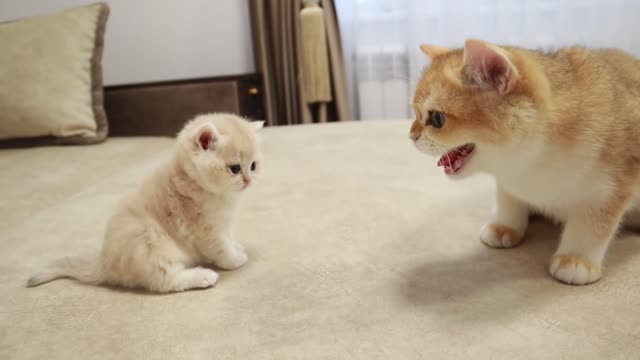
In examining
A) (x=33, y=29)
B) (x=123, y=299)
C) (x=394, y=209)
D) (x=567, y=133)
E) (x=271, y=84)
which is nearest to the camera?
(x=567, y=133)

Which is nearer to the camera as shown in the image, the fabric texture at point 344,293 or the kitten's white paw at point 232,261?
the fabric texture at point 344,293

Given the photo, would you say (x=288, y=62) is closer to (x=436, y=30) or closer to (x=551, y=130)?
(x=436, y=30)

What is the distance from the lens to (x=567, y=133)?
878 millimetres

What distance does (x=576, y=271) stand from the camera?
93 cm

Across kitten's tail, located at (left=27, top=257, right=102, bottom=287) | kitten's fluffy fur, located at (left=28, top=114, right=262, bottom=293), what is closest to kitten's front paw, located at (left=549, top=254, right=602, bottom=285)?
kitten's fluffy fur, located at (left=28, top=114, right=262, bottom=293)

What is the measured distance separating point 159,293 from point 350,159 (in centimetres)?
92

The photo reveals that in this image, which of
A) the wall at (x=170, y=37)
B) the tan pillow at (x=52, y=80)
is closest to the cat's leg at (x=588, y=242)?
the tan pillow at (x=52, y=80)

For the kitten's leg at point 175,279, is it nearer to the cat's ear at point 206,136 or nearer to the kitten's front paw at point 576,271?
the cat's ear at point 206,136

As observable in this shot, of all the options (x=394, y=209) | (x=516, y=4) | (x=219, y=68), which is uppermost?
(x=516, y=4)

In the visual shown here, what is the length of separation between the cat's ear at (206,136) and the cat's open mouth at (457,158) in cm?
43

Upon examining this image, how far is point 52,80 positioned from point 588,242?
85.4 inches

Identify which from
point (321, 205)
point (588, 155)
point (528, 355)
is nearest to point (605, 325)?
point (528, 355)

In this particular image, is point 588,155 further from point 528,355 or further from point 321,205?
point 321,205

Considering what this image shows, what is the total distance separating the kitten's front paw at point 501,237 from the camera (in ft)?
3.61
